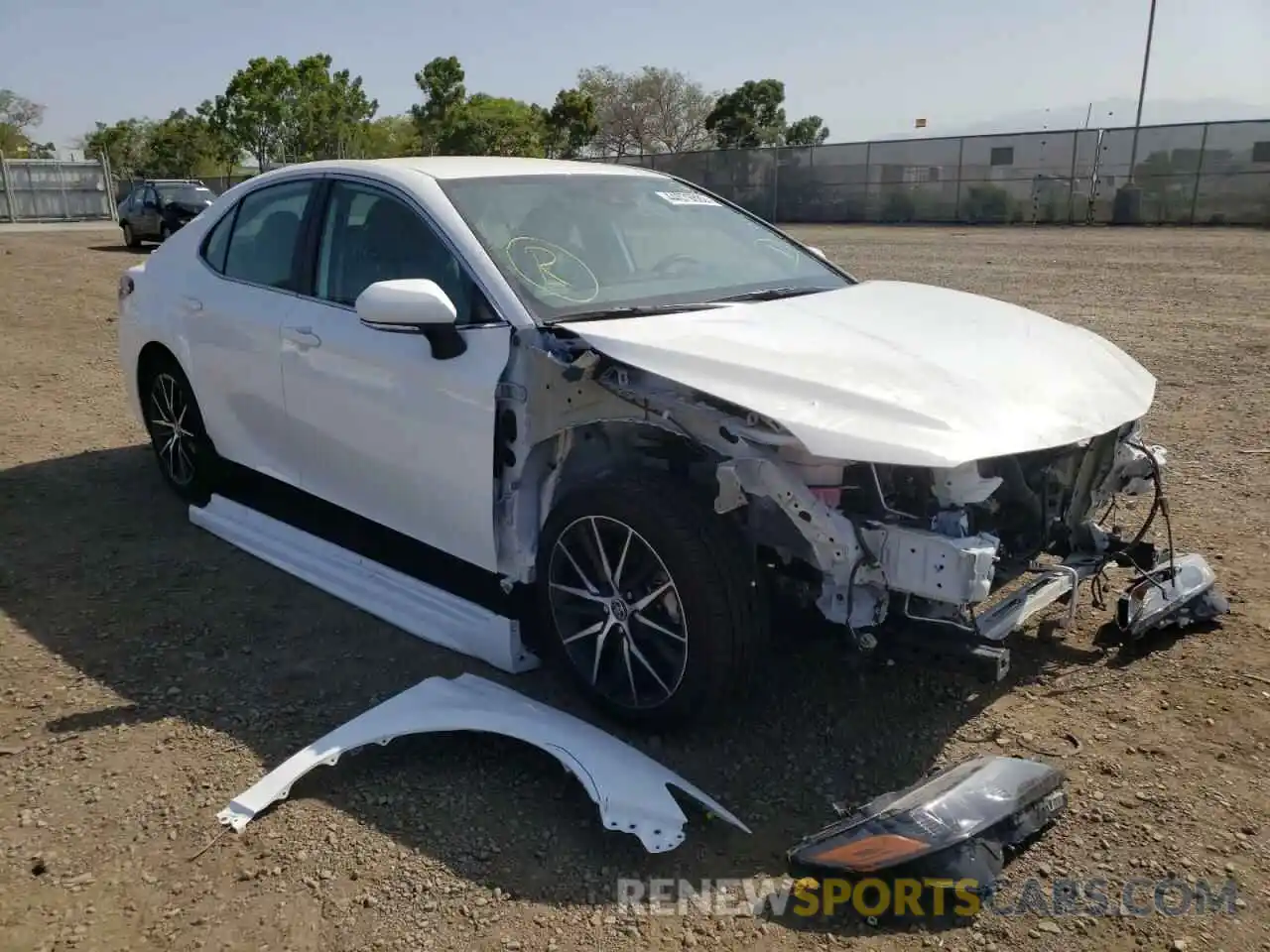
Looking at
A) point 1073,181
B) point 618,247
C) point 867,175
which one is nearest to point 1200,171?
point 1073,181

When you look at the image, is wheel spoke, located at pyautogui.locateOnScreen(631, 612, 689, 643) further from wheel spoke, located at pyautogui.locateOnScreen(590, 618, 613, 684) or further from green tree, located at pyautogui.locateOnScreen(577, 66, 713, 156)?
green tree, located at pyautogui.locateOnScreen(577, 66, 713, 156)

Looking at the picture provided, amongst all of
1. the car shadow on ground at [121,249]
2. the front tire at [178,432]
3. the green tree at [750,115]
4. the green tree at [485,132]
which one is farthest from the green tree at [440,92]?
the front tire at [178,432]

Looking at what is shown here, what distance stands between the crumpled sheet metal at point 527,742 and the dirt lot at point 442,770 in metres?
0.08

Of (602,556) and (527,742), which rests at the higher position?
(602,556)

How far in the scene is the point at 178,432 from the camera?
537 centimetres

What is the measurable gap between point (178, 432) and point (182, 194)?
19.8 m

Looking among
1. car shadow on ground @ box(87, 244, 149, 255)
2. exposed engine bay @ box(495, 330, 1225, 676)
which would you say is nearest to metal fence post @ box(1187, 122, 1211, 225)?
car shadow on ground @ box(87, 244, 149, 255)

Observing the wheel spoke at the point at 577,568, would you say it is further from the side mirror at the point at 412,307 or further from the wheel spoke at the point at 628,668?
the side mirror at the point at 412,307

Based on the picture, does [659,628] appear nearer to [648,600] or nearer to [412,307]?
[648,600]

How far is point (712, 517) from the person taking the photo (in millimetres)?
3076

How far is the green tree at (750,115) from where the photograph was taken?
6244 cm

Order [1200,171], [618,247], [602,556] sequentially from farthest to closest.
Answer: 1. [1200,171]
2. [618,247]
3. [602,556]

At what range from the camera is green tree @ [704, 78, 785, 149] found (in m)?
62.4

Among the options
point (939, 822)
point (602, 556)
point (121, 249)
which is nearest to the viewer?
point (939, 822)
